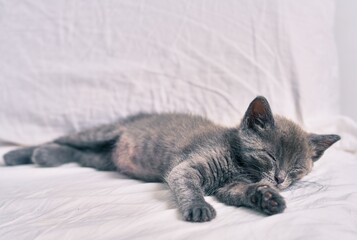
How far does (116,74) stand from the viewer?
6.68 feet

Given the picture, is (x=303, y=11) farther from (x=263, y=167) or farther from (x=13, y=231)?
(x=13, y=231)

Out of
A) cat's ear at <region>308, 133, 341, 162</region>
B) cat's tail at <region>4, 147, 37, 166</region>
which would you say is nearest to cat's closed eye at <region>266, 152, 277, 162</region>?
cat's ear at <region>308, 133, 341, 162</region>

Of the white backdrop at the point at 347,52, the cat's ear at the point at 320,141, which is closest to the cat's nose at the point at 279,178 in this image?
the cat's ear at the point at 320,141

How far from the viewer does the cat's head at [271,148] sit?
130 centimetres

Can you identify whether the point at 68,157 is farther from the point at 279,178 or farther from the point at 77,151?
the point at 279,178

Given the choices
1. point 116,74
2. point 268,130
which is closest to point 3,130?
point 116,74

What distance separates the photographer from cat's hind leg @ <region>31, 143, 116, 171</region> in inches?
69.9

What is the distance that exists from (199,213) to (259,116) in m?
0.48

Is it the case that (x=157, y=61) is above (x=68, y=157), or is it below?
above

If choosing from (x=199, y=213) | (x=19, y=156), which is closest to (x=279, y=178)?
(x=199, y=213)

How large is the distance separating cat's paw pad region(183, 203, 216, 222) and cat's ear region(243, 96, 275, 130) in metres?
0.42

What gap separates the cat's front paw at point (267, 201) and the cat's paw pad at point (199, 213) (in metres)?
0.14

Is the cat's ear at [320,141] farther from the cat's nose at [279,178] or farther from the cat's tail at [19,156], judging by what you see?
the cat's tail at [19,156]

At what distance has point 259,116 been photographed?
137 centimetres
